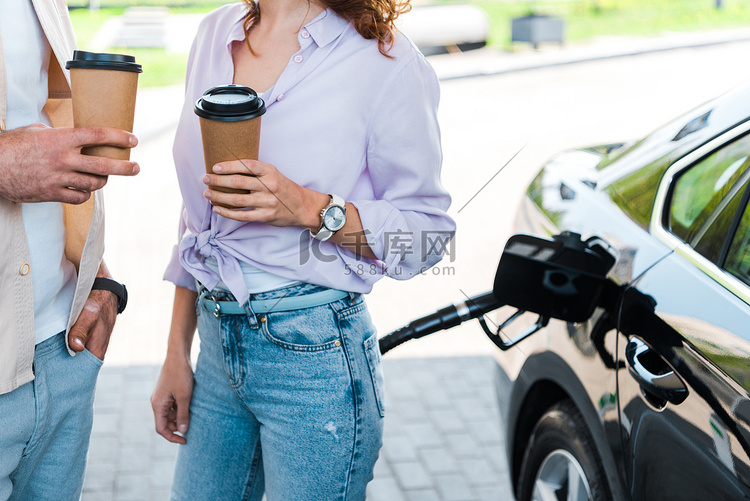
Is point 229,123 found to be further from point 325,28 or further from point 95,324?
point 95,324

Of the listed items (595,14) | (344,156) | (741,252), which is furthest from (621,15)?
(344,156)

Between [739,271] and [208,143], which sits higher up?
[208,143]

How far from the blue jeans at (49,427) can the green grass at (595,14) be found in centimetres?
1123

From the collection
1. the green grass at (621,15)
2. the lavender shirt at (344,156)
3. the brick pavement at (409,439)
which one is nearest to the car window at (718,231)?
the lavender shirt at (344,156)

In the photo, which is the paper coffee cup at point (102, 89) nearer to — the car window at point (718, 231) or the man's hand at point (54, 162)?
the man's hand at point (54, 162)

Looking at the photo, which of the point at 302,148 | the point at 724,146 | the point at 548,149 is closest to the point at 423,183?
the point at 302,148

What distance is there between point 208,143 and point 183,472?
878 mm

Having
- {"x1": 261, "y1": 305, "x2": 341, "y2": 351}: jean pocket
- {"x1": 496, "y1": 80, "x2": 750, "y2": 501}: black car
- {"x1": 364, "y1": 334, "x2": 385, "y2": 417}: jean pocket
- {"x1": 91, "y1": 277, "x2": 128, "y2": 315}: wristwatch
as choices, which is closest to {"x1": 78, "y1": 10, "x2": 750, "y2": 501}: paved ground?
{"x1": 496, "y1": 80, "x2": 750, "y2": 501}: black car

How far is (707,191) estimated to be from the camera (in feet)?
6.10

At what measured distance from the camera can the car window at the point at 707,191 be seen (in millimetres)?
1753

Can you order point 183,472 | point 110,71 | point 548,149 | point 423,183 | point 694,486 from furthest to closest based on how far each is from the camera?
point 548,149 → point 183,472 → point 423,183 → point 694,486 → point 110,71

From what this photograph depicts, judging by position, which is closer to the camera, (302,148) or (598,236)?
(302,148)

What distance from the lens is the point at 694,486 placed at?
1475mm

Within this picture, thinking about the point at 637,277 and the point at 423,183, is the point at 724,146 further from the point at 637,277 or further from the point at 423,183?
the point at 423,183
